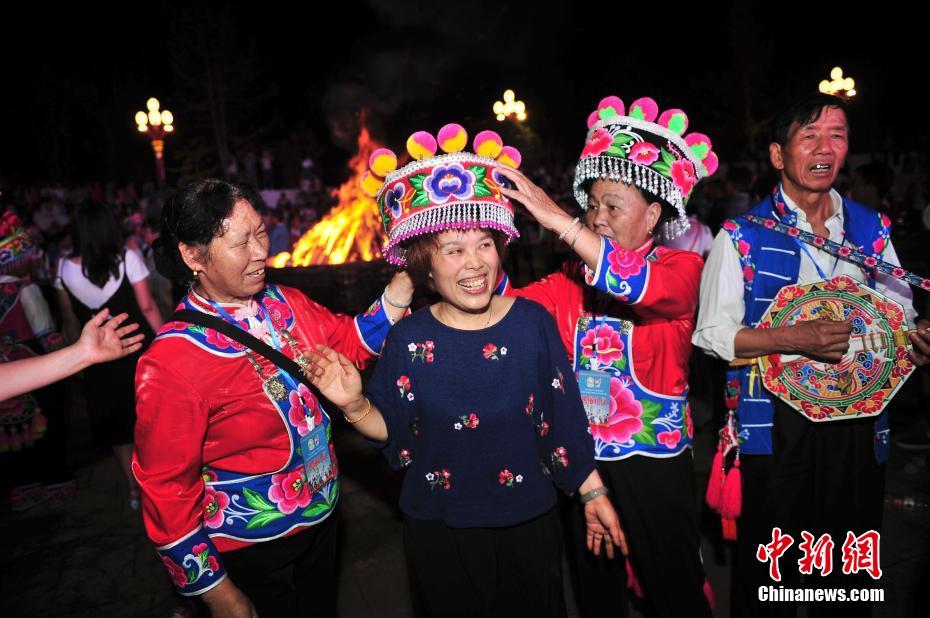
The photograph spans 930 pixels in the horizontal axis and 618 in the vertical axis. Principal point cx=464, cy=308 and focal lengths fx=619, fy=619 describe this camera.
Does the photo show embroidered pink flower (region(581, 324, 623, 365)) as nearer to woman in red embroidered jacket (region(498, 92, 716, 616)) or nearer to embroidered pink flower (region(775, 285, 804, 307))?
woman in red embroidered jacket (region(498, 92, 716, 616))

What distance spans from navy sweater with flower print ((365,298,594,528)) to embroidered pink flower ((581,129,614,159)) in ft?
2.66

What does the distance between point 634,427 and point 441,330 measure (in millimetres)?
990

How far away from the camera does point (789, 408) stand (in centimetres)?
282

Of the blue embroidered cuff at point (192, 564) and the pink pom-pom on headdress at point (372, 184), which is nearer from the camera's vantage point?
the blue embroidered cuff at point (192, 564)

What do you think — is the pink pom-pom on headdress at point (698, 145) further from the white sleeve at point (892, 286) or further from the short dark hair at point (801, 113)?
the white sleeve at point (892, 286)

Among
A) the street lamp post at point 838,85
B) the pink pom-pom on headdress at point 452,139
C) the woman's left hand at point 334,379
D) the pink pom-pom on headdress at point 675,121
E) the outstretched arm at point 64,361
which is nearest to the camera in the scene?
the outstretched arm at point 64,361

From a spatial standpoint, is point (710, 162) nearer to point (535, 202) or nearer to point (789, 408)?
point (535, 202)

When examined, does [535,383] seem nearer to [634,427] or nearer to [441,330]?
[441,330]

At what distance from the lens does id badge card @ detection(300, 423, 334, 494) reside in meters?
2.43

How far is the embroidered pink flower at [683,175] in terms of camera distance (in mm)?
2639

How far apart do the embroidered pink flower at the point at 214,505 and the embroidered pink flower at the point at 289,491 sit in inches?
6.7

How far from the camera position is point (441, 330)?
2354mm

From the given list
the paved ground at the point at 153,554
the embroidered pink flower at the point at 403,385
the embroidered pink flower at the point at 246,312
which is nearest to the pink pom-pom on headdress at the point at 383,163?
the embroidered pink flower at the point at 246,312

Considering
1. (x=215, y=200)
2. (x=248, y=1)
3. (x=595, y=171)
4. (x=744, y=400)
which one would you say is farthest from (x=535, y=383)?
(x=248, y=1)
